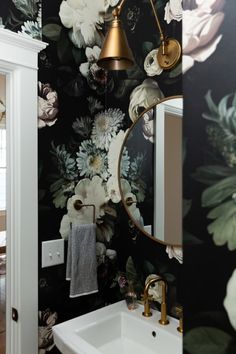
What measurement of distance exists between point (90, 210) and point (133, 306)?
55 cm

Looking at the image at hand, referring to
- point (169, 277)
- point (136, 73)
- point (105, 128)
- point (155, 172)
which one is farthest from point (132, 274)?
point (136, 73)

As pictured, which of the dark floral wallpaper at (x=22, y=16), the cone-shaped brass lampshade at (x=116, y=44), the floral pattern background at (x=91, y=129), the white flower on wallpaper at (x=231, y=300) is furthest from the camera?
the floral pattern background at (x=91, y=129)

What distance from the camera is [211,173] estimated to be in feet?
1.52

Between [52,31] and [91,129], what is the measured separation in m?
0.52

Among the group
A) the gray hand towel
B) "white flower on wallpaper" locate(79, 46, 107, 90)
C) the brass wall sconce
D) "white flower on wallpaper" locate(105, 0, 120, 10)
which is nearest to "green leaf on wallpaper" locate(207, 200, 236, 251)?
the brass wall sconce

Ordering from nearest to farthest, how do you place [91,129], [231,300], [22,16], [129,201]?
[231,300]
[22,16]
[129,201]
[91,129]

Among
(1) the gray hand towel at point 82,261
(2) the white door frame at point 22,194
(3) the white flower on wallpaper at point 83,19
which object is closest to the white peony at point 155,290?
(1) the gray hand towel at point 82,261

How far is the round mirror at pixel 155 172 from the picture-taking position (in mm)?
1343

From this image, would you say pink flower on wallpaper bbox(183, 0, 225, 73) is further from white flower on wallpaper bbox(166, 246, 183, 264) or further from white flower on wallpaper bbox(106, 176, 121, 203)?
white flower on wallpaper bbox(106, 176, 121, 203)

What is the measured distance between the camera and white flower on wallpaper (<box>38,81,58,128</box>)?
1442 millimetres

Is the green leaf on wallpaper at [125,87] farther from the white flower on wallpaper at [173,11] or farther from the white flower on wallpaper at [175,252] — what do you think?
the white flower on wallpaper at [175,252]

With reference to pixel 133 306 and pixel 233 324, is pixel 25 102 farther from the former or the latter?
pixel 233 324

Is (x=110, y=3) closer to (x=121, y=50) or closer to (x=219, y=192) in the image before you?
(x=121, y=50)

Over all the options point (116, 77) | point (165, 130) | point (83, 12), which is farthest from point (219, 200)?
point (83, 12)
